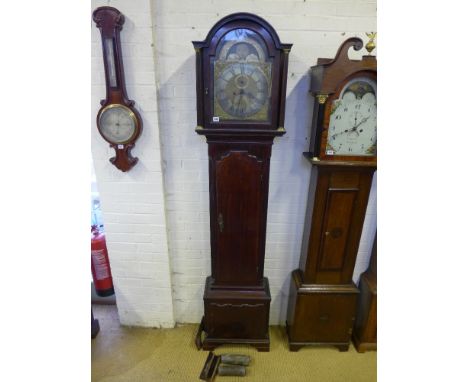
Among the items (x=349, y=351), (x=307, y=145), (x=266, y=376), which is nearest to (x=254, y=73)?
(x=307, y=145)

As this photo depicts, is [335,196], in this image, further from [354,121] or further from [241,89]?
[241,89]

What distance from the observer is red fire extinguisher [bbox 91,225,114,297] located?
77.2 inches

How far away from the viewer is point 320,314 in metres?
1.75

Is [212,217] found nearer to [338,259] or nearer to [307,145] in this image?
[307,145]

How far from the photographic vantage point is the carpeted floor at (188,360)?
1.67 meters

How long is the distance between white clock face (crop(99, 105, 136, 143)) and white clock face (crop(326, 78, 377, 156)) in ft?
3.53

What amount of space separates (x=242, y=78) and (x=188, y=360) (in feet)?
5.77

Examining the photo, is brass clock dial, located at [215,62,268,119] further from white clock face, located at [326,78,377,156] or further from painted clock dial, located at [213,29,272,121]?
white clock face, located at [326,78,377,156]

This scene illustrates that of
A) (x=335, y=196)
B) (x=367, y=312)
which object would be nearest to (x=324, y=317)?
(x=367, y=312)

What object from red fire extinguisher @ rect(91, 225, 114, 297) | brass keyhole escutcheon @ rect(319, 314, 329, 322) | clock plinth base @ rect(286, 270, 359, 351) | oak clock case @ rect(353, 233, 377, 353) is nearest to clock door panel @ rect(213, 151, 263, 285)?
clock plinth base @ rect(286, 270, 359, 351)

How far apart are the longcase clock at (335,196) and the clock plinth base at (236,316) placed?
21 cm

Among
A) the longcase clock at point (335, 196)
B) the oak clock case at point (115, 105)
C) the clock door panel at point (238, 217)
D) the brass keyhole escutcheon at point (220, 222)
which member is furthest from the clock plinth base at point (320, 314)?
the oak clock case at point (115, 105)
